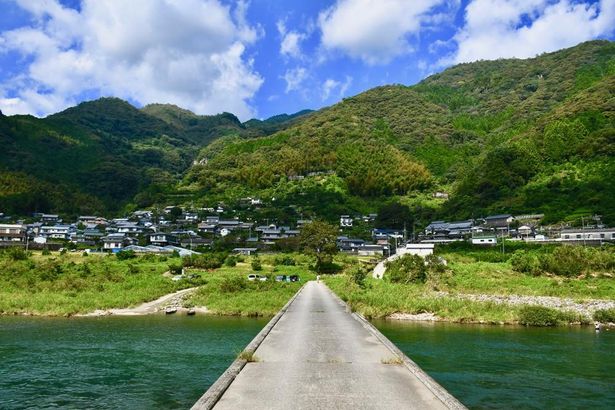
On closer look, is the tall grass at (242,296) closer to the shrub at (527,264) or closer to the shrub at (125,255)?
the shrub at (125,255)

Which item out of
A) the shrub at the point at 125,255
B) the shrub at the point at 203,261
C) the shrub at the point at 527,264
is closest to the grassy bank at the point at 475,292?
the shrub at the point at 527,264

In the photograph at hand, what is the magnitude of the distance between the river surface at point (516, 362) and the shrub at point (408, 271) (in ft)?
45.4

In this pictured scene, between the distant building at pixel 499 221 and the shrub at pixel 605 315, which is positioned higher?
the distant building at pixel 499 221

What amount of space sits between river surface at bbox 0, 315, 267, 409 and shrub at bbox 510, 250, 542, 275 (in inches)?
1177

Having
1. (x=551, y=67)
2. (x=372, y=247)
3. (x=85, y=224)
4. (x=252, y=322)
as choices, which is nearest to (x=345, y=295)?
(x=252, y=322)

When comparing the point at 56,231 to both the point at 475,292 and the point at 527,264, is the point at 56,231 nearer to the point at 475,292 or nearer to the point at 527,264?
the point at 475,292

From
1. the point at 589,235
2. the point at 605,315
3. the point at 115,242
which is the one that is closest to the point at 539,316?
the point at 605,315

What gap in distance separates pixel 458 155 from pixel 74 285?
12393cm

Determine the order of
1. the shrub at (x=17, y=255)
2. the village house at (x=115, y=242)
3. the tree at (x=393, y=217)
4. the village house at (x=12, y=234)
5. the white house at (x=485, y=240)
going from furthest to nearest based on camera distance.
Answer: the tree at (x=393, y=217) < the village house at (x=12, y=234) < the village house at (x=115, y=242) < the white house at (x=485, y=240) < the shrub at (x=17, y=255)

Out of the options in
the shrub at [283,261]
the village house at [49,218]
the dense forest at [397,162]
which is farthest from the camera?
the village house at [49,218]

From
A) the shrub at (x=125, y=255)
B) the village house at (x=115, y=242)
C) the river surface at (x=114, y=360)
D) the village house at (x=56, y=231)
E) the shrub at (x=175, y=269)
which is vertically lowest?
the river surface at (x=114, y=360)

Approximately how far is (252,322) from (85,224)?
274ft

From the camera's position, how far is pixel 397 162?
129 metres

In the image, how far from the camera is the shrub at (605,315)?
99.7 ft
